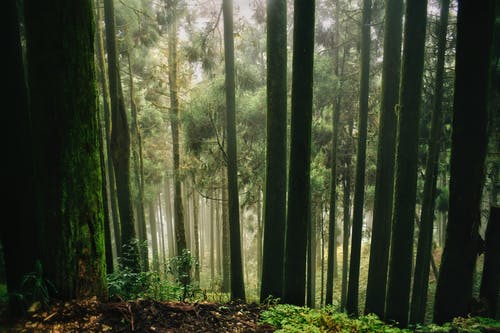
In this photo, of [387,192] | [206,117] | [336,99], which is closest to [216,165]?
[206,117]

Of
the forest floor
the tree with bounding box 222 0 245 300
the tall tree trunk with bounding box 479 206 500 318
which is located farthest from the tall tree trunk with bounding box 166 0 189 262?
the tall tree trunk with bounding box 479 206 500 318

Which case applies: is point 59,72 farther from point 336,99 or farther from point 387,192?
point 336,99

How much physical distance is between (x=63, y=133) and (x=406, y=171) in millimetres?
6021

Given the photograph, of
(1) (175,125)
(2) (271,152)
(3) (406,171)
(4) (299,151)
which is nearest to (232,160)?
(2) (271,152)

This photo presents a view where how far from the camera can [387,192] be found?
291 inches

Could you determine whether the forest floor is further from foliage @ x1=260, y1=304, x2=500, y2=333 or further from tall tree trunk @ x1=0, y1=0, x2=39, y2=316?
tall tree trunk @ x1=0, y1=0, x2=39, y2=316

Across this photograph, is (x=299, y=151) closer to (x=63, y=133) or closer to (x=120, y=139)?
(x=63, y=133)

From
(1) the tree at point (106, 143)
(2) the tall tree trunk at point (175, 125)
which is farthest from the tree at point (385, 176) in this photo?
(2) the tall tree trunk at point (175, 125)

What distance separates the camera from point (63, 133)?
8.98ft

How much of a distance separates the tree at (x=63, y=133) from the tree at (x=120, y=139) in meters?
4.85

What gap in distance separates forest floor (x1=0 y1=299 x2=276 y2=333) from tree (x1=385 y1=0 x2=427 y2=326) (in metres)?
3.42

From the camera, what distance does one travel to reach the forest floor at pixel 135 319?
8.36 feet

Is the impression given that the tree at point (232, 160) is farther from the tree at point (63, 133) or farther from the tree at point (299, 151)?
the tree at point (63, 133)

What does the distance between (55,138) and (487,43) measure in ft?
18.1
